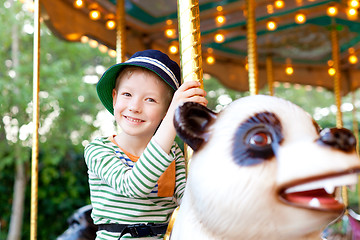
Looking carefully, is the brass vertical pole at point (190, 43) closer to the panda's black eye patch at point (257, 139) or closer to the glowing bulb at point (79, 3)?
the panda's black eye patch at point (257, 139)

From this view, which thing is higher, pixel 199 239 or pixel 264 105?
pixel 264 105

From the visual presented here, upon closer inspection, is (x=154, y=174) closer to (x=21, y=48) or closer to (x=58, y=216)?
(x=58, y=216)

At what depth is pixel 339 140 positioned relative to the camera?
1.67 ft

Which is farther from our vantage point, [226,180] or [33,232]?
[33,232]

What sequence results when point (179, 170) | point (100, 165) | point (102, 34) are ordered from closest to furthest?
1. point (100, 165)
2. point (179, 170)
3. point (102, 34)

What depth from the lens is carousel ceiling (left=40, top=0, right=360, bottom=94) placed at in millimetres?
3321

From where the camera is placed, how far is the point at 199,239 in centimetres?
62

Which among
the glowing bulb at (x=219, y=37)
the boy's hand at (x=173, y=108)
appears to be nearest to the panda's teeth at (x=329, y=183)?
the boy's hand at (x=173, y=108)

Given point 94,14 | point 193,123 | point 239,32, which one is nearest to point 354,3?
point 239,32

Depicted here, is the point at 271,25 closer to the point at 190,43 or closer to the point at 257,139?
the point at 190,43

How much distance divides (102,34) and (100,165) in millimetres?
2736

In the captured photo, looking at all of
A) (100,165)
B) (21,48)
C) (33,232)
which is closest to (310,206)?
(100,165)

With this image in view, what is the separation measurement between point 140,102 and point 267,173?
567 millimetres

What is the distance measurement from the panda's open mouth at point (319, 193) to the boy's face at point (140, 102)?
581mm
